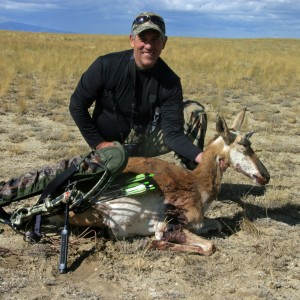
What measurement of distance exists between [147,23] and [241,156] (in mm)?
1725

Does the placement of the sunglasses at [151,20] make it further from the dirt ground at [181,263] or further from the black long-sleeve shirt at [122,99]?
the dirt ground at [181,263]

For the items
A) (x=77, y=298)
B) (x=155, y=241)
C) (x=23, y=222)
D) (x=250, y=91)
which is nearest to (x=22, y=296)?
(x=77, y=298)

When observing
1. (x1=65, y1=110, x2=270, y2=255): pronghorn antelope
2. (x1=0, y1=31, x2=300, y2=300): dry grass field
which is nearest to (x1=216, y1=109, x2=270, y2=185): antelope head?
(x1=65, y1=110, x2=270, y2=255): pronghorn antelope

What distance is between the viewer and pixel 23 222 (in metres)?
4.13

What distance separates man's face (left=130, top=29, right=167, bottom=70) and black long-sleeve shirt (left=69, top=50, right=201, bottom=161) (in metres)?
0.21

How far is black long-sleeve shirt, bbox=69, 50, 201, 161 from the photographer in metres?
5.12

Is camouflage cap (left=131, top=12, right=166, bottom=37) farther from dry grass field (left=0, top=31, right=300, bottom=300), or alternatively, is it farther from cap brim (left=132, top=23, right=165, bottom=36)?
dry grass field (left=0, top=31, right=300, bottom=300)

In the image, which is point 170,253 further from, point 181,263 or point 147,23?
point 147,23

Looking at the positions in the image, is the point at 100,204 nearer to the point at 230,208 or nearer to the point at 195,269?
the point at 195,269

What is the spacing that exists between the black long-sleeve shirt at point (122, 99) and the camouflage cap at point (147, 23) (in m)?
0.45

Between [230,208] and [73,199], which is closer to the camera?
[73,199]

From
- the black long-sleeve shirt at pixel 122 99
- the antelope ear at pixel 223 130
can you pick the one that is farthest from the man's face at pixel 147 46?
the antelope ear at pixel 223 130

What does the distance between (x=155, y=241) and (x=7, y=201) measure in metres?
1.43

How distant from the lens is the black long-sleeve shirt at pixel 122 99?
5.12 m
